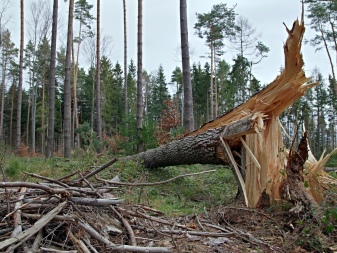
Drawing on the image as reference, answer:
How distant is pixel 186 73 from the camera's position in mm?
9836

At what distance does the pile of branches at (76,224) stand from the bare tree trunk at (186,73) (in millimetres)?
6553

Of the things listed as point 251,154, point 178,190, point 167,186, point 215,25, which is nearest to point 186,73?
point 167,186

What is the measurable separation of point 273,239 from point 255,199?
1.11 metres

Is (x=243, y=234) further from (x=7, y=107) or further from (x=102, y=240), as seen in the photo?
(x=7, y=107)

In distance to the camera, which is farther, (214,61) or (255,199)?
(214,61)

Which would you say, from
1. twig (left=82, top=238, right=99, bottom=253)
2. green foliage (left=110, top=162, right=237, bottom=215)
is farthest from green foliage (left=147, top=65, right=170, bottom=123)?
twig (left=82, top=238, right=99, bottom=253)

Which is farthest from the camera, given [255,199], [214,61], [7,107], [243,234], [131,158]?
[7,107]

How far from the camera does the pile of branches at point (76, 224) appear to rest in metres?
2.26

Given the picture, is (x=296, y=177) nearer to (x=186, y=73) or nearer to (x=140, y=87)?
(x=186, y=73)

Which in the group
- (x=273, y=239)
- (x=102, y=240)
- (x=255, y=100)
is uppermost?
(x=255, y=100)

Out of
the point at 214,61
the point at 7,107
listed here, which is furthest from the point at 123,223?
the point at 7,107

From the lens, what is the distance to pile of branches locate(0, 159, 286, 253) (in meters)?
2.26

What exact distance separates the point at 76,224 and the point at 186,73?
25.9ft

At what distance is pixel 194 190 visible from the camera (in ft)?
20.0
